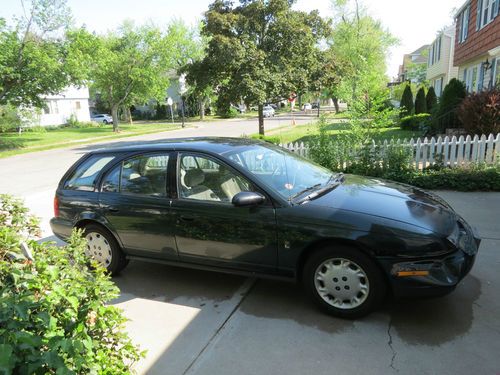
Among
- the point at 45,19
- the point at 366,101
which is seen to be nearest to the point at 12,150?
the point at 45,19

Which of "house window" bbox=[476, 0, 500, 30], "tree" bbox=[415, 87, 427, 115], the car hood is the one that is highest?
"house window" bbox=[476, 0, 500, 30]

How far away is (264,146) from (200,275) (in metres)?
1.71

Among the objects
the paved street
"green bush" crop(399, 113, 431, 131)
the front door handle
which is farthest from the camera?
"green bush" crop(399, 113, 431, 131)

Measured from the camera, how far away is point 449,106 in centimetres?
1316

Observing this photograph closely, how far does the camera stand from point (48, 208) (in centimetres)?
812

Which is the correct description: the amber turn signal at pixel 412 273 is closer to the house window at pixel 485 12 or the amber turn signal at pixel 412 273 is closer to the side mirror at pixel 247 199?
the side mirror at pixel 247 199

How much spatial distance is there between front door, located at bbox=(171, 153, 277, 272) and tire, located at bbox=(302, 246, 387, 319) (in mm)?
414

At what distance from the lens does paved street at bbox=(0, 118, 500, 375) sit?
9.47ft

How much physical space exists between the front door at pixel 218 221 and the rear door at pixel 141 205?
170mm

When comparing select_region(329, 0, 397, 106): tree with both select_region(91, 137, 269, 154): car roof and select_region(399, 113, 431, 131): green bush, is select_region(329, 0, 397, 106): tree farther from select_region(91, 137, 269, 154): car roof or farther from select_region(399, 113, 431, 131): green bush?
select_region(91, 137, 269, 154): car roof

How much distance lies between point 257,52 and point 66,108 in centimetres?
3646

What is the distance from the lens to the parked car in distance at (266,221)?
127 inches

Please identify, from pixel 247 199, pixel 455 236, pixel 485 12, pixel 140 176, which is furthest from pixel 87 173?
pixel 485 12

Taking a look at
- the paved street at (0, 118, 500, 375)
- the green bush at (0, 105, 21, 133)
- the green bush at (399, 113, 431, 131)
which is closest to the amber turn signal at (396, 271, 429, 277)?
the paved street at (0, 118, 500, 375)
